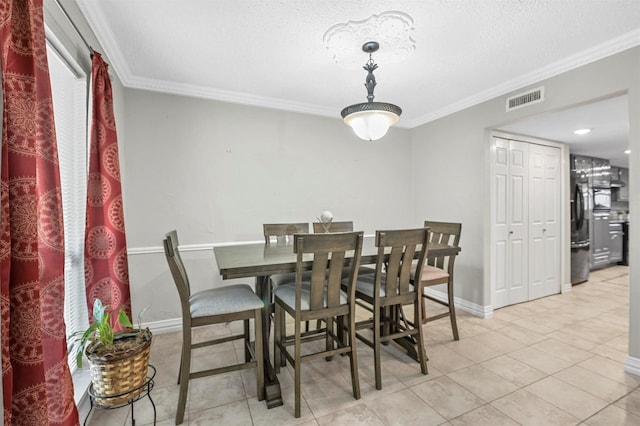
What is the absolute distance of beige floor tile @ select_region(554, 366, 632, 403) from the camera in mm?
1964

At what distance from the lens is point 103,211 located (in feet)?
6.69

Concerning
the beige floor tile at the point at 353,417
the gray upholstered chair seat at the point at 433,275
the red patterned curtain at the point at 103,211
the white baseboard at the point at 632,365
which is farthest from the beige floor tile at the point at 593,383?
the red patterned curtain at the point at 103,211

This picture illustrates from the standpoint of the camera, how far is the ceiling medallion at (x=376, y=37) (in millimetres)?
1802

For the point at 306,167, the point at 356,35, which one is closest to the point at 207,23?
the point at 356,35

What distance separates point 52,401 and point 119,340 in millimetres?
407

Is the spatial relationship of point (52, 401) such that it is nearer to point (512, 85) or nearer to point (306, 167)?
point (306, 167)

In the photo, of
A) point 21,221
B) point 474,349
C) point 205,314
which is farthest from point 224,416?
point 474,349

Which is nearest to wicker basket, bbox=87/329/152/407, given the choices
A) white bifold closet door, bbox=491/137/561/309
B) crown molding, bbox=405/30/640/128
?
white bifold closet door, bbox=491/137/561/309

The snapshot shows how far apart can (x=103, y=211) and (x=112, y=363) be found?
42.8 inches

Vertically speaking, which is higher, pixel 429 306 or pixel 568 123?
pixel 568 123

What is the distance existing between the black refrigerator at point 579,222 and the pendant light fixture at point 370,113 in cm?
414

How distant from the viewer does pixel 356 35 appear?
1.92m

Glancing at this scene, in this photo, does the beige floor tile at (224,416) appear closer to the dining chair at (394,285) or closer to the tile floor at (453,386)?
the tile floor at (453,386)

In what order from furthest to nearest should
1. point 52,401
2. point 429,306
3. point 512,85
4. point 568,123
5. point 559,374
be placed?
1. point 429,306
2. point 568,123
3. point 512,85
4. point 559,374
5. point 52,401
